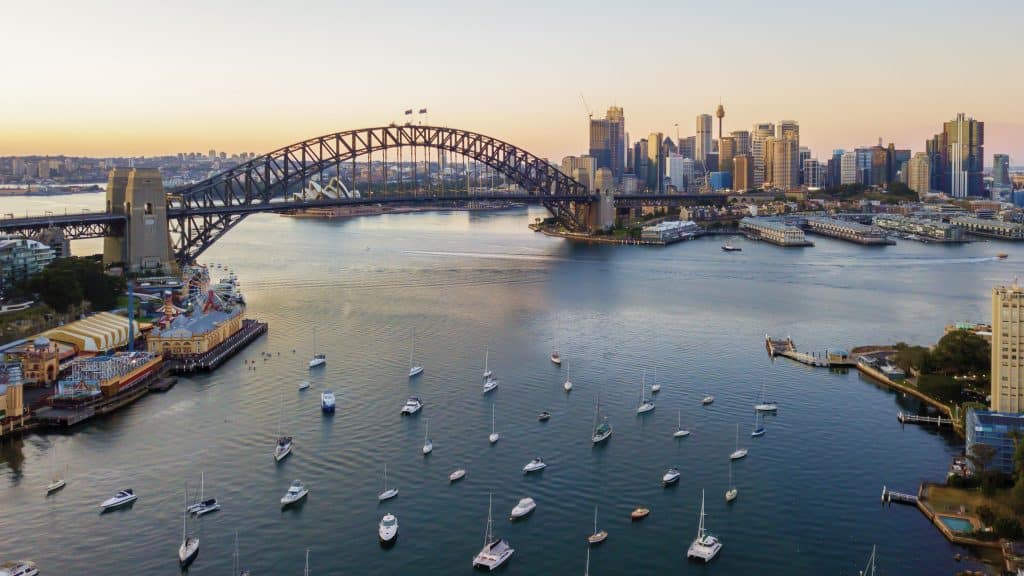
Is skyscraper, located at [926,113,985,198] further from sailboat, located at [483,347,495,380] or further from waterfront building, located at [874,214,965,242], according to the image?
sailboat, located at [483,347,495,380]

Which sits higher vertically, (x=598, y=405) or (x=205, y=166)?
(x=205, y=166)

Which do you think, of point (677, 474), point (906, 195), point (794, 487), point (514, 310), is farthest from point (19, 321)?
point (906, 195)

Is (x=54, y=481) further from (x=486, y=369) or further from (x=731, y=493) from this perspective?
(x=731, y=493)

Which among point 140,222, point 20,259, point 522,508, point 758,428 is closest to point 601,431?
point 758,428

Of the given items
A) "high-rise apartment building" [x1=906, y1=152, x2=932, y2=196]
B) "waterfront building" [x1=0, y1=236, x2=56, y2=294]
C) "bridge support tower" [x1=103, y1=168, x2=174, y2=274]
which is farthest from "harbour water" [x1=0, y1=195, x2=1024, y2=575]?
"high-rise apartment building" [x1=906, y1=152, x2=932, y2=196]

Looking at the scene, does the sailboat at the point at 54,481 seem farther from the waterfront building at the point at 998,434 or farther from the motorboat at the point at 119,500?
the waterfront building at the point at 998,434

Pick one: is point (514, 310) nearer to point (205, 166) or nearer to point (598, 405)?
point (598, 405)
